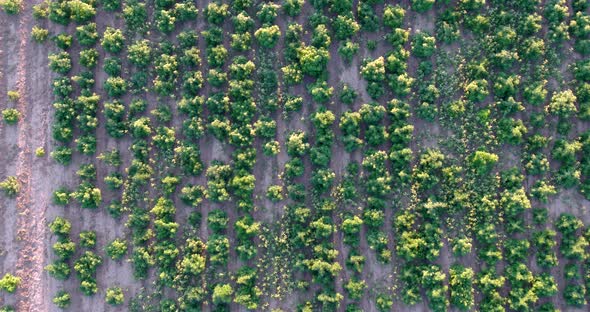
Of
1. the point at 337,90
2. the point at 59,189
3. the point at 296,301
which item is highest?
the point at 337,90

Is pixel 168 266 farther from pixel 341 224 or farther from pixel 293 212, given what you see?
pixel 341 224

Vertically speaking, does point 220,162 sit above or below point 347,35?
below

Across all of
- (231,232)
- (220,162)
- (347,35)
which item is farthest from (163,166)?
(347,35)

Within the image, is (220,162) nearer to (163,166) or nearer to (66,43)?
(163,166)

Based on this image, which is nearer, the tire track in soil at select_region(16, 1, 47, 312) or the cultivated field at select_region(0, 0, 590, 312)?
the cultivated field at select_region(0, 0, 590, 312)

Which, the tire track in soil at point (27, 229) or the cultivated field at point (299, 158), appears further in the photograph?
the tire track in soil at point (27, 229)

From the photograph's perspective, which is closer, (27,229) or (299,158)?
(299,158)

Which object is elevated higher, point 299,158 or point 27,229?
point 299,158
